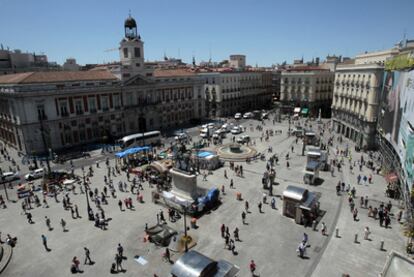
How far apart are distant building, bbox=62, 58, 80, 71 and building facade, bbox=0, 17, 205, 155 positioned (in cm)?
4929

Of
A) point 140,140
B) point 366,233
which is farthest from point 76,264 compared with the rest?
point 140,140

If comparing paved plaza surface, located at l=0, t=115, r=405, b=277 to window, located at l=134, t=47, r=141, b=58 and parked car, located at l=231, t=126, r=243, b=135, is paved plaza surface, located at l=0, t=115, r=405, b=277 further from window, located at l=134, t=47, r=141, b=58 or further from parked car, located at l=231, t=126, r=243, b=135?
window, located at l=134, t=47, r=141, b=58

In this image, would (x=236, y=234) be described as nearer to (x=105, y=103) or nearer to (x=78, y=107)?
(x=78, y=107)

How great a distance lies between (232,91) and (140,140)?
41.0 m

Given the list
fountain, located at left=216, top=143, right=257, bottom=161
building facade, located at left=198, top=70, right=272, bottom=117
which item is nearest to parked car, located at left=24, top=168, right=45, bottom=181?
fountain, located at left=216, top=143, right=257, bottom=161

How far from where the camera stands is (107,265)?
63.4 ft

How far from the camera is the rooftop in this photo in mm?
44406

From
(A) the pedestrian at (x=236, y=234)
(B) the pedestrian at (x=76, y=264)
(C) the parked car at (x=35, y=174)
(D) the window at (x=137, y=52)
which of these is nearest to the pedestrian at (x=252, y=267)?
(A) the pedestrian at (x=236, y=234)

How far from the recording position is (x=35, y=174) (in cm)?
3594

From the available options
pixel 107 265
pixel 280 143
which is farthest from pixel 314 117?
pixel 107 265

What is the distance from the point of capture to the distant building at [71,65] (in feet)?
329

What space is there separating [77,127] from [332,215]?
43828 mm

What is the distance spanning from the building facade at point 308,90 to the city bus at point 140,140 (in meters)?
45.8

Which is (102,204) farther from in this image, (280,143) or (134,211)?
(280,143)
